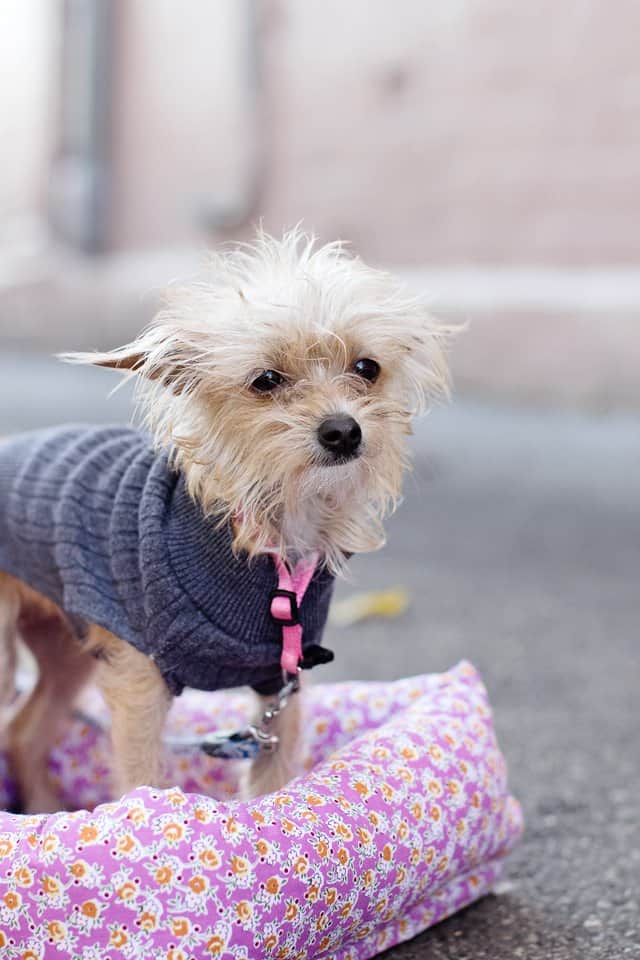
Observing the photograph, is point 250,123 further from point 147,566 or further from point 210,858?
point 210,858

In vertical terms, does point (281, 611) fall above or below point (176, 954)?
above

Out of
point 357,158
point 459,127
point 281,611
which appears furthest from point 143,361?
point 357,158

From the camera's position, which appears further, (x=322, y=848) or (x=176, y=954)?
(x=322, y=848)

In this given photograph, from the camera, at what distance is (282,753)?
8.18 ft

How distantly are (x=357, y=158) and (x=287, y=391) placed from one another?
4294mm

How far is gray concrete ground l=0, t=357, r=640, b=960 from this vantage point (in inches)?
93.1

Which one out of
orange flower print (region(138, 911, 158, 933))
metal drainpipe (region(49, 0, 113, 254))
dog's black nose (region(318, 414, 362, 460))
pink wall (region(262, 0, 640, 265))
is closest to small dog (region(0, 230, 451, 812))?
dog's black nose (region(318, 414, 362, 460))

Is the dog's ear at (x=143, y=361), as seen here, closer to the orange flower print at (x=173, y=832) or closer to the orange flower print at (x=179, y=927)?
the orange flower print at (x=173, y=832)

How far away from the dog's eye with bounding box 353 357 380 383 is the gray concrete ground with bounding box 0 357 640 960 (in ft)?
1.16

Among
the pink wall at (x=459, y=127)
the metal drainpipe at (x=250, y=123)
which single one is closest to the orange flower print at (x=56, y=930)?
the pink wall at (x=459, y=127)

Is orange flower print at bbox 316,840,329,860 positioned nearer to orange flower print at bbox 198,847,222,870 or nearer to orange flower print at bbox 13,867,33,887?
orange flower print at bbox 198,847,222,870

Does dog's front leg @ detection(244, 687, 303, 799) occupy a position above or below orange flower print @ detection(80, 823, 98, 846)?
below

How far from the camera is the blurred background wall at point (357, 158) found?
5.22 m

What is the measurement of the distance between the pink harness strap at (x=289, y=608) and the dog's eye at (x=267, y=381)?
327mm
